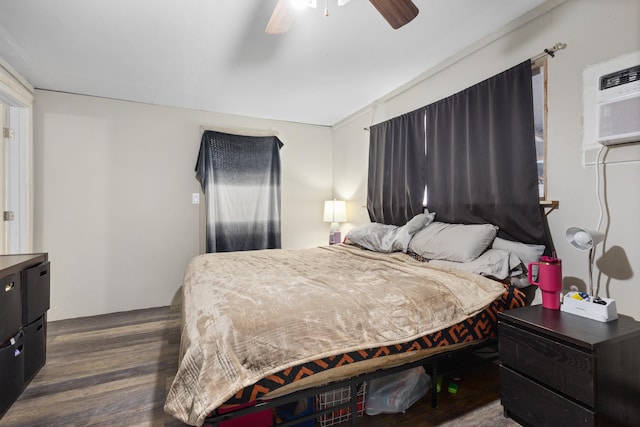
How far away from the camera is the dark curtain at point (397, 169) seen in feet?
9.34

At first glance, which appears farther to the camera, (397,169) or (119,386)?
(397,169)

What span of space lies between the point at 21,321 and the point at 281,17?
237 centimetres

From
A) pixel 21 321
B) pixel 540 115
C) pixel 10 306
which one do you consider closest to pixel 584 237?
pixel 540 115

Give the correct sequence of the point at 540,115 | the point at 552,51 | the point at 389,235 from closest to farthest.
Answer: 1. the point at 552,51
2. the point at 540,115
3. the point at 389,235

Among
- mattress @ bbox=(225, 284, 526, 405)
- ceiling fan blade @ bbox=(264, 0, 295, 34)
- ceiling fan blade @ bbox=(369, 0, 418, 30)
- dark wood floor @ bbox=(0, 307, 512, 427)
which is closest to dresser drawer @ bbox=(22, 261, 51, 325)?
dark wood floor @ bbox=(0, 307, 512, 427)

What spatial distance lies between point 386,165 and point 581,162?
5.65ft

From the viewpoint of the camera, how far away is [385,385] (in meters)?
1.65

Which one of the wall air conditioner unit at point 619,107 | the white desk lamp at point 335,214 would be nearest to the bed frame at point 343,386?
the wall air conditioner unit at point 619,107

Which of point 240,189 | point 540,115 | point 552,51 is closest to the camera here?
point 552,51

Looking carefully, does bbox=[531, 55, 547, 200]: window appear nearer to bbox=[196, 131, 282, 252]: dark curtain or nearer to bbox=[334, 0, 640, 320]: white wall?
bbox=[334, 0, 640, 320]: white wall

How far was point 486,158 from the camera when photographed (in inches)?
86.7

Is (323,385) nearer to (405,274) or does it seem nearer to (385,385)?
(385,385)

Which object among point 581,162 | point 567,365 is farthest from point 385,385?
point 581,162

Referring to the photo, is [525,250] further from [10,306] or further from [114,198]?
[114,198]
